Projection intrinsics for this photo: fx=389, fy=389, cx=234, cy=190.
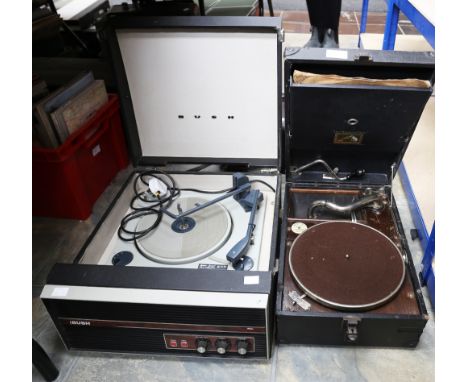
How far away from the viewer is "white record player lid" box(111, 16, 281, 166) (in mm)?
1218

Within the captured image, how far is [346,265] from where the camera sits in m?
1.03

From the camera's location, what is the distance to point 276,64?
1.24 meters

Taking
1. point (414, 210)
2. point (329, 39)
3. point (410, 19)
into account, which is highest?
point (410, 19)

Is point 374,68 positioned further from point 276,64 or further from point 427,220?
point 427,220

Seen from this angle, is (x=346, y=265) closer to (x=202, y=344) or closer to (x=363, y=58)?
(x=202, y=344)

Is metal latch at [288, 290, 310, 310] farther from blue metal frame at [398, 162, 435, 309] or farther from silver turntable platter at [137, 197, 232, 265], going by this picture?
blue metal frame at [398, 162, 435, 309]

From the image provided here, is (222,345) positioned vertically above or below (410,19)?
below

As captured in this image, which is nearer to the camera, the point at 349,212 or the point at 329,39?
the point at 349,212

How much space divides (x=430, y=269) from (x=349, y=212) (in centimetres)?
29

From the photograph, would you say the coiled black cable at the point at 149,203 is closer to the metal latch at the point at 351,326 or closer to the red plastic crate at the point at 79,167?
the red plastic crate at the point at 79,167

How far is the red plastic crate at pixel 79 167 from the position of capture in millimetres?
1429

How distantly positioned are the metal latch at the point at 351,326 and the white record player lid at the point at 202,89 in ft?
2.12

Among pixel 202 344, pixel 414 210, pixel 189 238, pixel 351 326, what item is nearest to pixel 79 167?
pixel 189 238

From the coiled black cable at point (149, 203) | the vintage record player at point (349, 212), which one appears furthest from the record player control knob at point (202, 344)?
the coiled black cable at point (149, 203)
